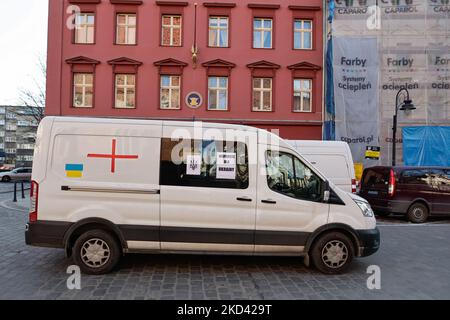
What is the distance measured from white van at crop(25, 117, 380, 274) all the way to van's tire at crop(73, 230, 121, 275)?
15 mm

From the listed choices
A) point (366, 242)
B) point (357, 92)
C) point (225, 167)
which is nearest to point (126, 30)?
point (357, 92)

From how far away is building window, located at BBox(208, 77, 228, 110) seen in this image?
758 inches

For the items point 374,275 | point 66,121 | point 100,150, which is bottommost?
point 374,275

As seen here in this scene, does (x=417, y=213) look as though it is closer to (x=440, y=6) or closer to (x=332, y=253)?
(x=332, y=253)

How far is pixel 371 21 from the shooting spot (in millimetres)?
18484

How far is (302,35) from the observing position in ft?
64.7

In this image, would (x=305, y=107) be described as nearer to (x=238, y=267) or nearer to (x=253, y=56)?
(x=253, y=56)

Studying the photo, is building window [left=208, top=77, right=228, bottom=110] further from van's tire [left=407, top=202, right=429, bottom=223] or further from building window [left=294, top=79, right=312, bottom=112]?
van's tire [left=407, top=202, right=429, bottom=223]

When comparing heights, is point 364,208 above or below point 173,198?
below

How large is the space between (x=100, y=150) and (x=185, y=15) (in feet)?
54.6

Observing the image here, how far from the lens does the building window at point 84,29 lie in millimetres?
19375

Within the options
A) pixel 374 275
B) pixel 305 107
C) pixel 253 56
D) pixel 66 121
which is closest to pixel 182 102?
pixel 253 56

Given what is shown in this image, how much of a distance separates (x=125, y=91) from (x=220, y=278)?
1659 centimetres

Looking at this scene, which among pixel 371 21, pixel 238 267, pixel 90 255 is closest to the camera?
pixel 90 255
